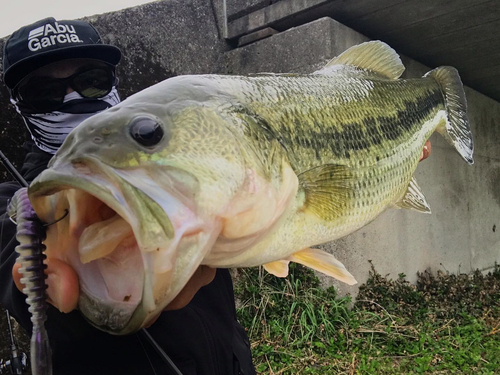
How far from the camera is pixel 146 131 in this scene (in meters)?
1.09

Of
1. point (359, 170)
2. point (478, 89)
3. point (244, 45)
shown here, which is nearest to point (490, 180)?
point (478, 89)

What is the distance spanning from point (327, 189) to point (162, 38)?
3.64 metres

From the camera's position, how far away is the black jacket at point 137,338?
1540mm

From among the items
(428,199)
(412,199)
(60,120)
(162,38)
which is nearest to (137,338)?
(60,120)

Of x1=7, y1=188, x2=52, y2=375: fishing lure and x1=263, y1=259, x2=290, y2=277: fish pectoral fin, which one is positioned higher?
x1=7, y1=188, x2=52, y2=375: fishing lure

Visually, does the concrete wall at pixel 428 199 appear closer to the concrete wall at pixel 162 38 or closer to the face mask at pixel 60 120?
the concrete wall at pixel 162 38

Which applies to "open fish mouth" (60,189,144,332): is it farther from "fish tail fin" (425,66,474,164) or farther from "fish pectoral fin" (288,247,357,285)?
"fish tail fin" (425,66,474,164)

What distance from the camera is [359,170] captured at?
5.64 ft

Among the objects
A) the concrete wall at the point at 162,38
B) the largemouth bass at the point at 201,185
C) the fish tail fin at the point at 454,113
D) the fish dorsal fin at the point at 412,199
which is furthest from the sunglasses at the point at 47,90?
the concrete wall at the point at 162,38

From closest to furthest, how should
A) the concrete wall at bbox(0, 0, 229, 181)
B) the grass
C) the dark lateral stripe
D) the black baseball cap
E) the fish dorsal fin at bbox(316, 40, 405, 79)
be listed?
the dark lateral stripe, the black baseball cap, the fish dorsal fin at bbox(316, 40, 405, 79), the grass, the concrete wall at bbox(0, 0, 229, 181)

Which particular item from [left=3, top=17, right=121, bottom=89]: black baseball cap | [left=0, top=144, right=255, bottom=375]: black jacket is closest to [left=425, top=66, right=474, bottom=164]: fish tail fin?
[left=0, top=144, right=255, bottom=375]: black jacket

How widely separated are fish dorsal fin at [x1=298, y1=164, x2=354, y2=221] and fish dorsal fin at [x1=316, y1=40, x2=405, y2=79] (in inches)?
29.2

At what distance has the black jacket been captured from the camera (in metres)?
1.54

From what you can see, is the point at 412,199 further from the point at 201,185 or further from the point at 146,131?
the point at 146,131
